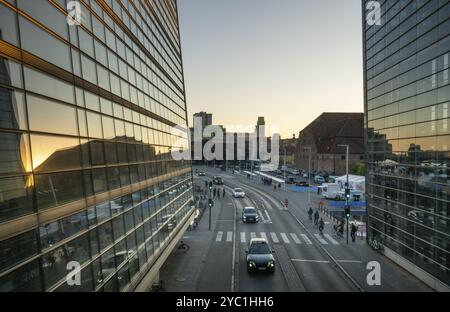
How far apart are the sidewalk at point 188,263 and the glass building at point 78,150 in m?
1.82

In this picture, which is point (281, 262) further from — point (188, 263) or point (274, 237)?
point (274, 237)

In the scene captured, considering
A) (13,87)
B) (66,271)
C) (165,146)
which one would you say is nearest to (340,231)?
(165,146)

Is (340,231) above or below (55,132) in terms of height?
below

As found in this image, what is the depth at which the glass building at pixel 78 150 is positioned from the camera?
6.75 m

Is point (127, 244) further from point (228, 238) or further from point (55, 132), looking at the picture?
point (228, 238)

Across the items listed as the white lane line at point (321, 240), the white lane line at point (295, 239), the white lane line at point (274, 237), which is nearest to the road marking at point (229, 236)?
the white lane line at point (274, 237)

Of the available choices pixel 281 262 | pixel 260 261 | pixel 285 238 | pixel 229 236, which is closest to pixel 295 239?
pixel 285 238

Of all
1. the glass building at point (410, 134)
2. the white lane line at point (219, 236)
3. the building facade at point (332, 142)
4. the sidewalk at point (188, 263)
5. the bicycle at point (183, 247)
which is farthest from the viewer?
the building facade at point (332, 142)

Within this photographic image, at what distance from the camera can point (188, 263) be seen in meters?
21.4

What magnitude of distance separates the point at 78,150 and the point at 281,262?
15865 mm

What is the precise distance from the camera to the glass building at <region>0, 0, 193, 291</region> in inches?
266

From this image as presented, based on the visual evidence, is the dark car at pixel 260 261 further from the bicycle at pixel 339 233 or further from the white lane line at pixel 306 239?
the bicycle at pixel 339 233

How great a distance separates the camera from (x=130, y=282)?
12633mm

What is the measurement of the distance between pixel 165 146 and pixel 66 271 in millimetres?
14621
